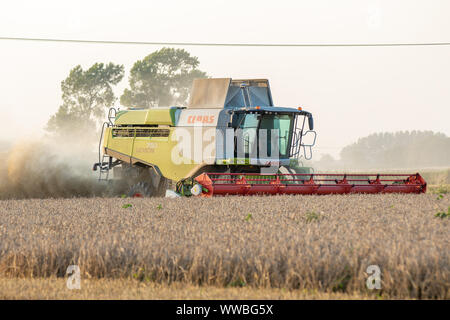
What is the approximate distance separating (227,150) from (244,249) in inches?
307

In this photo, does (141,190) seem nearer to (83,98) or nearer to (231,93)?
(231,93)

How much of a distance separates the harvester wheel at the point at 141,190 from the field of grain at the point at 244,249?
5.50 metres

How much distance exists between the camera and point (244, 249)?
5566 mm

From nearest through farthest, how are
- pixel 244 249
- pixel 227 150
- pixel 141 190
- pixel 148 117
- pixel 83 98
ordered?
pixel 244 249, pixel 227 150, pixel 141 190, pixel 148 117, pixel 83 98

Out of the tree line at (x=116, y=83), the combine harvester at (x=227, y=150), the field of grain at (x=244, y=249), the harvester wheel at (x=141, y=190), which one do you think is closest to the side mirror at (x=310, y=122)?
the combine harvester at (x=227, y=150)

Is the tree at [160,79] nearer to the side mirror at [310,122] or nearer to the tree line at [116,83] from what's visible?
the tree line at [116,83]

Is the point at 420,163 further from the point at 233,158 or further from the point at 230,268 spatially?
the point at 230,268

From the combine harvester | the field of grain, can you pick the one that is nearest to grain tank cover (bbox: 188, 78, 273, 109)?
the combine harvester

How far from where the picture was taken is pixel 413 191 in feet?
46.0

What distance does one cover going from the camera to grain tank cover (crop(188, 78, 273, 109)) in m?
14.0

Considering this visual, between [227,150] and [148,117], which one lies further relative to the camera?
[148,117]

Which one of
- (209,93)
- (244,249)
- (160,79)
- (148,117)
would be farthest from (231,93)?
(160,79)

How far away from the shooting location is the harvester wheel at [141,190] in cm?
1452
